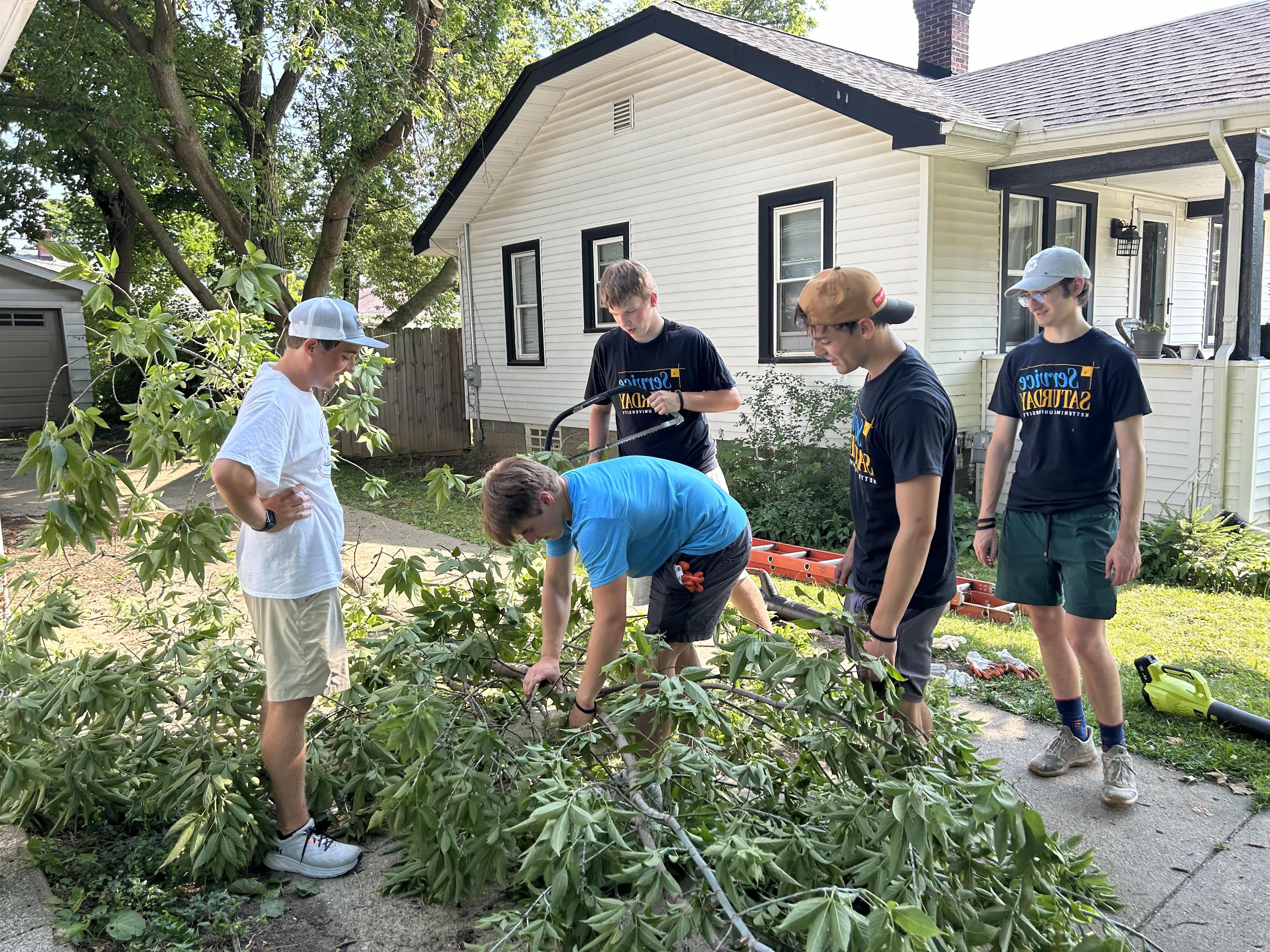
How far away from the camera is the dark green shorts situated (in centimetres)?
352

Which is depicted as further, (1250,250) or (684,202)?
(684,202)

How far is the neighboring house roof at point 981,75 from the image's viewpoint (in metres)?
8.20

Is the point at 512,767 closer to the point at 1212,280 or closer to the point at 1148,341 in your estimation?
the point at 1148,341

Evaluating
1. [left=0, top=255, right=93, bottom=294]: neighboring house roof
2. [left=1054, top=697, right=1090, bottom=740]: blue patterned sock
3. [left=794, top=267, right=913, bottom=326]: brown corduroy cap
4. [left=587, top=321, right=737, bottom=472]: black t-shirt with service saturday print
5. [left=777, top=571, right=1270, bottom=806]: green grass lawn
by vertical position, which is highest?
[left=0, top=255, right=93, bottom=294]: neighboring house roof

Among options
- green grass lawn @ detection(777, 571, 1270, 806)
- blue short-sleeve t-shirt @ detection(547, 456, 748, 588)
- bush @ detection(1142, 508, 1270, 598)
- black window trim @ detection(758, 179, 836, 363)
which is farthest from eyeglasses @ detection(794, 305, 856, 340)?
black window trim @ detection(758, 179, 836, 363)

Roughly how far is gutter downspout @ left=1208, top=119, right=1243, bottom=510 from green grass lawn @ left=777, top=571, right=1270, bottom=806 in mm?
1598

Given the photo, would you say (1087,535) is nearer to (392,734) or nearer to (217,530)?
(392,734)

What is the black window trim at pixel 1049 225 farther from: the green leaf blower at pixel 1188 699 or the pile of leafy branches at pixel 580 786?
the pile of leafy branches at pixel 580 786

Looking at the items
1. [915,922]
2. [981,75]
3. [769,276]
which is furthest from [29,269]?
[915,922]

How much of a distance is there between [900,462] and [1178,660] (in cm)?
339

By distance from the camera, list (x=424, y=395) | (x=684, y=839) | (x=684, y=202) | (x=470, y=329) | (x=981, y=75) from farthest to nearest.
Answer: (x=424, y=395), (x=470, y=329), (x=981, y=75), (x=684, y=202), (x=684, y=839)

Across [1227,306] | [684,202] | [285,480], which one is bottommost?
[285,480]

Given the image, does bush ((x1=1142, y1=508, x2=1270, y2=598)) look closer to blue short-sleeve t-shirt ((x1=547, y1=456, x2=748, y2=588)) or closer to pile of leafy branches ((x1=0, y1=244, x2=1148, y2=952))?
pile of leafy branches ((x1=0, y1=244, x2=1148, y2=952))

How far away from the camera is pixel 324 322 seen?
304cm
